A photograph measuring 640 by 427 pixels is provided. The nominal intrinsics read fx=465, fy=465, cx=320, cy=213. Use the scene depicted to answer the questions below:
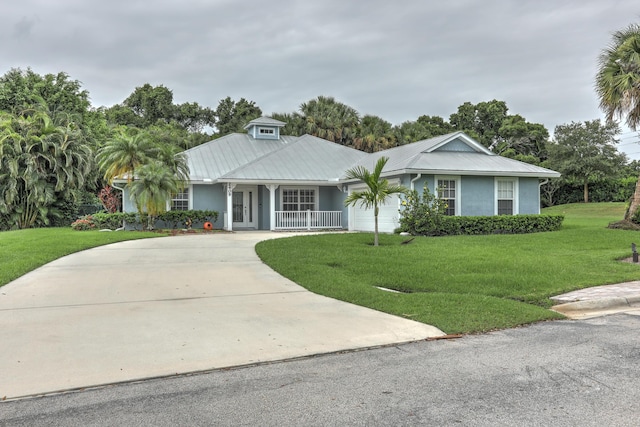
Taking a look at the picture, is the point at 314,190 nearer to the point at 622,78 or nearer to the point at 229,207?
the point at 229,207

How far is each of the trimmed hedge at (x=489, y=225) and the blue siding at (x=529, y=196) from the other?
4.28ft

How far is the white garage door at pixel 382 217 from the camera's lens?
18.5 metres

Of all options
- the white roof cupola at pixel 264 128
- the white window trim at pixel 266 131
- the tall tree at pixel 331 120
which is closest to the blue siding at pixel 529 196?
the white roof cupola at pixel 264 128

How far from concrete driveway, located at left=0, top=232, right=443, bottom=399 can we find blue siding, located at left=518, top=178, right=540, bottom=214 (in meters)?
14.0

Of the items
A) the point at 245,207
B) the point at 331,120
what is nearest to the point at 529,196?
the point at 245,207

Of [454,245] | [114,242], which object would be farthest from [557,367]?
[114,242]

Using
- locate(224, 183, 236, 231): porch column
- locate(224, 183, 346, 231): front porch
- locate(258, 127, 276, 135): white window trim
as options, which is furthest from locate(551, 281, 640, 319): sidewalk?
locate(258, 127, 276, 135): white window trim

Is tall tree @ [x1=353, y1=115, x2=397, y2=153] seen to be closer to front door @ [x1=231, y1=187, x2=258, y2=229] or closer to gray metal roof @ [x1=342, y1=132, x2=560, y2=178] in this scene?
gray metal roof @ [x1=342, y1=132, x2=560, y2=178]

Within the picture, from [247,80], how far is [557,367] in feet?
93.9

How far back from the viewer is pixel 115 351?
4.83 meters

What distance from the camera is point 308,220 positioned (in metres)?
21.9

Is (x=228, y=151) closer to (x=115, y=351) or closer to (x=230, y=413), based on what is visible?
(x=115, y=351)

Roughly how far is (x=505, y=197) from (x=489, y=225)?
2.76 meters

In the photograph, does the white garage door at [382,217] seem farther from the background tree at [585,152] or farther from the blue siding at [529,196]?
the background tree at [585,152]
